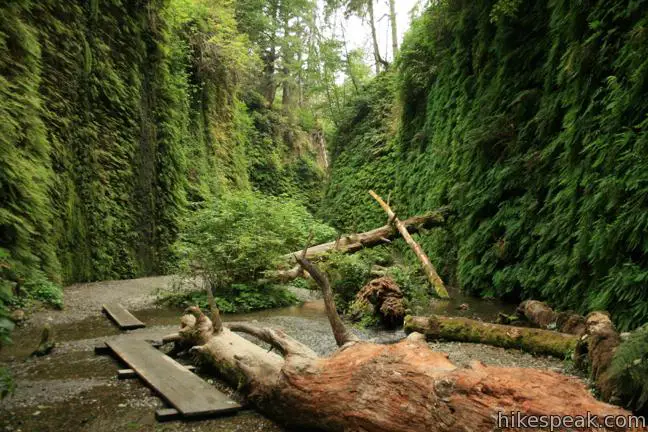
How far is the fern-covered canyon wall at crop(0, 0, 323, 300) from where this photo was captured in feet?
24.3

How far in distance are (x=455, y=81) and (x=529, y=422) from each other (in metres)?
12.0

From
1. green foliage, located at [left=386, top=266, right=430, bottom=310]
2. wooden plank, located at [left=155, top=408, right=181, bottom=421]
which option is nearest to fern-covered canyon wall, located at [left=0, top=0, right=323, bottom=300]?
wooden plank, located at [left=155, top=408, right=181, bottom=421]

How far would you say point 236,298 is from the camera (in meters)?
8.38

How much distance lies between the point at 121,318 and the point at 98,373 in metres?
2.48

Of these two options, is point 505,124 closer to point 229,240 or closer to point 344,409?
point 229,240

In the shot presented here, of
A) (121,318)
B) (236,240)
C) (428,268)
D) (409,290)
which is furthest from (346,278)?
(121,318)

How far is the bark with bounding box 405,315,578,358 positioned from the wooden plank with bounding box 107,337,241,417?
328 centimetres

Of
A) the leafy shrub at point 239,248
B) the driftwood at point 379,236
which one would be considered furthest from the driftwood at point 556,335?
the driftwood at point 379,236

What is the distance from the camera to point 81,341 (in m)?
5.48

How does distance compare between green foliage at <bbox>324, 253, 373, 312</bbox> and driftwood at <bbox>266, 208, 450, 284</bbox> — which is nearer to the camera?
green foliage at <bbox>324, 253, 373, 312</bbox>

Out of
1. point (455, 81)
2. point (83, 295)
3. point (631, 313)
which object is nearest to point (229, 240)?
point (83, 295)

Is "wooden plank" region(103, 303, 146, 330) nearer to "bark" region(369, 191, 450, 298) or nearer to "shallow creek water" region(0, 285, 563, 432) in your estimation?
"shallow creek water" region(0, 285, 563, 432)

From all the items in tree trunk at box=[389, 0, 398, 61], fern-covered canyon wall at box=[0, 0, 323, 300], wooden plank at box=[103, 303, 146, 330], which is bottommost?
wooden plank at box=[103, 303, 146, 330]

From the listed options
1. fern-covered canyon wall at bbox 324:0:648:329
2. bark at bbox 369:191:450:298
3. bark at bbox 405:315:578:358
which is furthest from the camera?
bark at bbox 369:191:450:298
